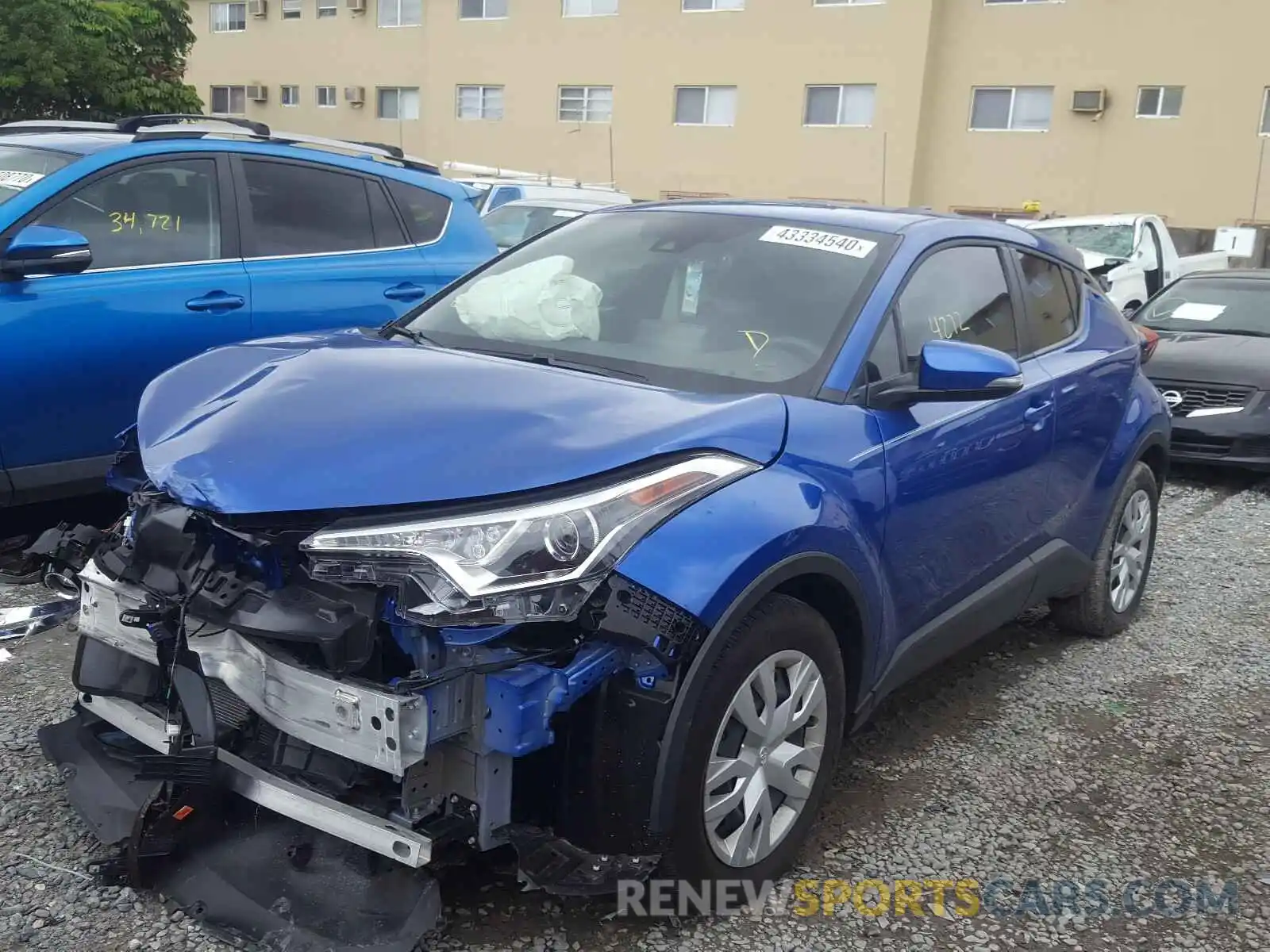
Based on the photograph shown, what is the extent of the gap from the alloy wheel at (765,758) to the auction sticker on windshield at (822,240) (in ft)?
4.49

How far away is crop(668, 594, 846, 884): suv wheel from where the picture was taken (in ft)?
8.38

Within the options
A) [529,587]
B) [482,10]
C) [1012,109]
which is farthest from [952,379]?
[482,10]

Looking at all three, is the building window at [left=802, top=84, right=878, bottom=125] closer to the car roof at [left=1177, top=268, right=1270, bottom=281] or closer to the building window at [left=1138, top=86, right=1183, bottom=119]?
the building window at [left=1138, top=86, right=1183, bottom=119]

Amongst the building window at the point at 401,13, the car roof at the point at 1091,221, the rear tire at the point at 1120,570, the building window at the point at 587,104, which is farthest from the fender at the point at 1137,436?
the building window at the point at 401,13

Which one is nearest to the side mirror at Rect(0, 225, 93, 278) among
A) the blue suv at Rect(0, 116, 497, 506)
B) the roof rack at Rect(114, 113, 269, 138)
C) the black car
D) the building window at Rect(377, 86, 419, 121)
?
the blue suv at Rect(0, 116, 497, 506)

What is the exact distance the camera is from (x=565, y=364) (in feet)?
10.7

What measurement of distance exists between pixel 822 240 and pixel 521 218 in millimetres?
9010

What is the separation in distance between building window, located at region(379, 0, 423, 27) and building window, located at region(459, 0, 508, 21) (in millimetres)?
1649

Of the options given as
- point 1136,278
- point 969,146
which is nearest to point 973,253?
point 1136,278

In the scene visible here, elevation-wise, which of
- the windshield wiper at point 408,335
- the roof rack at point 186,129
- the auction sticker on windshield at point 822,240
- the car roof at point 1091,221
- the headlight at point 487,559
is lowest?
the headlight at point 487,559

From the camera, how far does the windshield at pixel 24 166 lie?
4621mm

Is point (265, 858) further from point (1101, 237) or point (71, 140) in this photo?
point (1101, 237)

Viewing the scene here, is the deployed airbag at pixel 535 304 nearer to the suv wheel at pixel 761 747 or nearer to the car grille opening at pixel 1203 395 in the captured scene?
the suv wheel at pixel 761 747

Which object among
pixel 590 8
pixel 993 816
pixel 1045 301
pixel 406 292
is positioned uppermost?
pixel 590 8
